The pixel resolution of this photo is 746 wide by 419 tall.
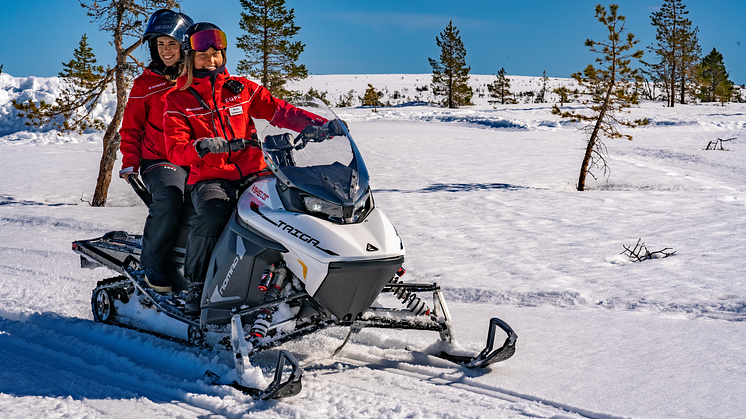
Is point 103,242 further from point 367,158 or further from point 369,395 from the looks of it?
point 367,158

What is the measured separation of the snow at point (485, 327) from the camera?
2676 mm

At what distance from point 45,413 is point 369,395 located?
159 centimetres

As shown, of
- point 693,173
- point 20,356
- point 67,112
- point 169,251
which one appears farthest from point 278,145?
point 693,173

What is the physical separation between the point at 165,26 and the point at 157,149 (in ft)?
3.22

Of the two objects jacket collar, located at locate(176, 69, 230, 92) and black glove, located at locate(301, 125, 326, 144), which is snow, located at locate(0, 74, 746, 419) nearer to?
black glove, located at locate(301, 125, 326, 144)

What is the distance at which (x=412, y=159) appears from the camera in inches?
622

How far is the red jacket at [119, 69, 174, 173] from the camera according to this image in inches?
155

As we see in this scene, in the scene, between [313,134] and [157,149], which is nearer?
[313,134]

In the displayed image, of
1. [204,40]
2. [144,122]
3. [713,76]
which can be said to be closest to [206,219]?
[204,40]

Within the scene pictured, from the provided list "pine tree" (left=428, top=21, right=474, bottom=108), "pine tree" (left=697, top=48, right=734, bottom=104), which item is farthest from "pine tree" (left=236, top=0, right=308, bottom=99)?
"pine tree" (left=697, top=48, right=734, bottom=104)

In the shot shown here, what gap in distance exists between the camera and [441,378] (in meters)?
2.97

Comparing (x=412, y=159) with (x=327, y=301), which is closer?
(x=327, y=301)

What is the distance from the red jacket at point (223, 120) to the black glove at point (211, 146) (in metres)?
0.11

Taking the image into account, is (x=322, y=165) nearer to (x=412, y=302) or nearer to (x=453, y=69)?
(x=412, y=302)
